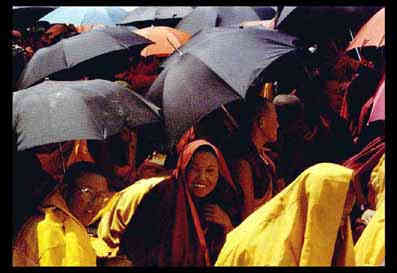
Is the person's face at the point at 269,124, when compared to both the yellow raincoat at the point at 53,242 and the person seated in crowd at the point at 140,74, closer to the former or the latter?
the person seated in crowd at the point at 140,74

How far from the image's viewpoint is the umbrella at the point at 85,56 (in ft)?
24.2

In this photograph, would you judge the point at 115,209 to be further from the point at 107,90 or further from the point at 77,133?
the point at 107,90

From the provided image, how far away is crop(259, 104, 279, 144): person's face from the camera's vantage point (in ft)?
20.7

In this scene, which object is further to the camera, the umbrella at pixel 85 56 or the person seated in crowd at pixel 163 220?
the umbrella at pixel 85 56

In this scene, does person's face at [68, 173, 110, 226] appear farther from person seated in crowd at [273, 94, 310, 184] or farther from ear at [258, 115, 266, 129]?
person seated in crowd at [273, 94, 310, 184]

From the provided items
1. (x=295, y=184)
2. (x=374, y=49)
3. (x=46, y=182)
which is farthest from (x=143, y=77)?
(x=295, y=184)

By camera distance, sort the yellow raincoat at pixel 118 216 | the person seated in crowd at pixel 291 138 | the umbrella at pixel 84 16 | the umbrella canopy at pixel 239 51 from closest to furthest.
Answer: the yellow raincoat at pixel 118 216 < the umbrella canopy at pixel 239 51 < the person seated in crowd at pixel 291 138 < the umbrella at pixel 84 16

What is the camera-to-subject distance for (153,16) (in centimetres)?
1102

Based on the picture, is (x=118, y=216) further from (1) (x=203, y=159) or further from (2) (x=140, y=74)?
(2) (x=140, y=74)

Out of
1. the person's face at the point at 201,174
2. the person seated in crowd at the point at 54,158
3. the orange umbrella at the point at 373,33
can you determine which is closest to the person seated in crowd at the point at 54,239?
the person seated in crowd at the point at 54,158

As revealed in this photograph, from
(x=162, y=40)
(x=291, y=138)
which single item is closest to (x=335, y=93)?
(x=291, y=138)

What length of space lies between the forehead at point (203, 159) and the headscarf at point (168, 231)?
229mm

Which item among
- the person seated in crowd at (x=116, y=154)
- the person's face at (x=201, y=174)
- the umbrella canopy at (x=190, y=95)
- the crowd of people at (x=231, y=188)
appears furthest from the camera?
the person seated in crowd at (x=116, y=154)

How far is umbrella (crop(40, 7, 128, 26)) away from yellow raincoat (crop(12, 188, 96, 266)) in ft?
13.6
